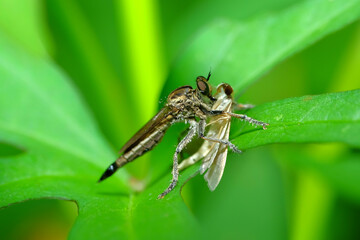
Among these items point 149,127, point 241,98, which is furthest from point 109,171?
point 241,98

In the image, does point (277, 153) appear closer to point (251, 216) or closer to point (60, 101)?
point (251, 216)

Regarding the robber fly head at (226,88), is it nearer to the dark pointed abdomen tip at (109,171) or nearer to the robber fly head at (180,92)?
the robber fly head at (180,92)

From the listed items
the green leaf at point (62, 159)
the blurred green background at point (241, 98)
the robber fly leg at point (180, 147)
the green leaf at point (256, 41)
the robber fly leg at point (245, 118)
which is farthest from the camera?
the blurred green background at point (241, 98)

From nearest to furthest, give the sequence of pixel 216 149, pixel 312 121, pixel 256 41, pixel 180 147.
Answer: pixel 312 121
pixel 216 149
pixel 180 147
pixel 256 41

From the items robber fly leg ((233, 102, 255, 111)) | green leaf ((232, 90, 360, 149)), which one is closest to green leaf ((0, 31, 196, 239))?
green leaf ((232, 90, 360, 149))

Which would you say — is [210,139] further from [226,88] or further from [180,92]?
[180,92]

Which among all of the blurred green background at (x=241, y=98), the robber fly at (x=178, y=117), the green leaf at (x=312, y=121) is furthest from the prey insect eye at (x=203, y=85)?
the blurred green background at (x=241, y=98)
